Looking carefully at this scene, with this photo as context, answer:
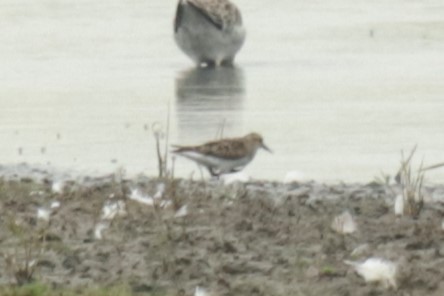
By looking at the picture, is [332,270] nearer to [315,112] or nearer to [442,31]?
[315,112]

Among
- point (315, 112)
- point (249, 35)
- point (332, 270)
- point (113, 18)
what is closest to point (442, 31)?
point (249, 35)

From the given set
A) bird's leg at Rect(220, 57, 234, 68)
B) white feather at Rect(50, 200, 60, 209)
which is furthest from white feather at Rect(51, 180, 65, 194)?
bird's leg at Rect(220, 57, 234, 68)

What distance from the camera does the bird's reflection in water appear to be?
1395cm

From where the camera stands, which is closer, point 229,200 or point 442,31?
point 229,200

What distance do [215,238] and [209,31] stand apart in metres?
11.9

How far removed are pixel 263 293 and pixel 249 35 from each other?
14184mm

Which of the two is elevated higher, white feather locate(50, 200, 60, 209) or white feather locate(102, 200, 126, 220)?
white feather locate(102, 200, 126, 220)

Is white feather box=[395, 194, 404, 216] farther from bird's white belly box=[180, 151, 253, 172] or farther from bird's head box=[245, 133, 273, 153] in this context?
bird's head box=[245, 133, 273, 153]

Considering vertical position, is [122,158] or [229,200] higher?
[229,200]

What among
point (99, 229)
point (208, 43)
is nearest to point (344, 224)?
point (99, 229)

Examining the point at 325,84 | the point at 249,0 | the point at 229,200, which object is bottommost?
the point at 249,0

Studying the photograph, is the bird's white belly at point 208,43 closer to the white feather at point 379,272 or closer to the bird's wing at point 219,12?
the bird's wing at point 219,12

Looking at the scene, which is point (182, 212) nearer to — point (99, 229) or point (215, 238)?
point (99, 229)

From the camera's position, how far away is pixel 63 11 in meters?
22.9
